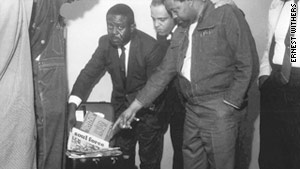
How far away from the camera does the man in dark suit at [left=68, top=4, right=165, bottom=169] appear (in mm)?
3504

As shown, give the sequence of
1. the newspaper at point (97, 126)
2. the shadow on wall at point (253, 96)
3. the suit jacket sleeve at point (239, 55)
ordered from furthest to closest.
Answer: the shadow on wall at point (253, 96) < the newspaper at point (97, 126) < the suit jacket sleeve at point (239, 55)

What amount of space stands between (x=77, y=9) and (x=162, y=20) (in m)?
0.78

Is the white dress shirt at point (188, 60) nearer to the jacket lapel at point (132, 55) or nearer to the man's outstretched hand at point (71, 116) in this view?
the jacket lapel at point (132, 55)

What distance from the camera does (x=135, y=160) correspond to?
3930 mm

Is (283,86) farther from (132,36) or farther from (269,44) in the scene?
(132,36)

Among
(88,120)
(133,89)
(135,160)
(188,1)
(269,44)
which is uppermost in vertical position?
(188,1)

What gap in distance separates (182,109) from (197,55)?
2.26ft

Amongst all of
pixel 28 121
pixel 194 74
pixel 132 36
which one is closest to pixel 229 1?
pixel 194 74

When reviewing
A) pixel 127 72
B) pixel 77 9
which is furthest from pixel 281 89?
pixel 77 9

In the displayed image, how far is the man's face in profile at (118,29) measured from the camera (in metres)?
3.46

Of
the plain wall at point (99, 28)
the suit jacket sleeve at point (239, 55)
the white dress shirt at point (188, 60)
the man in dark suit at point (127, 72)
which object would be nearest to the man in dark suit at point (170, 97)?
the man in dark suit at point (127, 72)

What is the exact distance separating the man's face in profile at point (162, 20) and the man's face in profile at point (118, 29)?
265 mm

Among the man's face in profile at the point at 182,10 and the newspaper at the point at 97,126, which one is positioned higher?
the man's face in profile at the point at 182,10

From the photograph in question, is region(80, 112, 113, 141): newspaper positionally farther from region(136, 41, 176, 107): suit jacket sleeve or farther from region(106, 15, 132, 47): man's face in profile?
region(106, 15, 132, 47): man's face in profile
